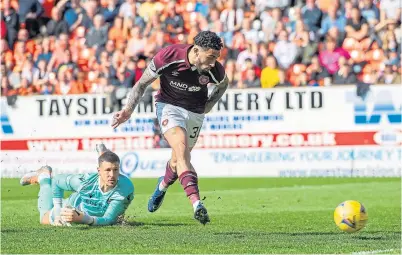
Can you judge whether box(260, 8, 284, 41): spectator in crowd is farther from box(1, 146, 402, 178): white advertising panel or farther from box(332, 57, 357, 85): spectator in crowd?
box(1, 146, 402, 178): white advertising panel

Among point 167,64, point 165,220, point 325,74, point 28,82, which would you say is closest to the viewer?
point 167,64

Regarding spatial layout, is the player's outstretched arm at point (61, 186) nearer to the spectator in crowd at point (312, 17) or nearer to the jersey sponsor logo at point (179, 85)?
the jersey sponsor logo at point (179, 85)

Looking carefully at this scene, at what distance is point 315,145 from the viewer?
75.2ft

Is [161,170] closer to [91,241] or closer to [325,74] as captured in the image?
[325,74]

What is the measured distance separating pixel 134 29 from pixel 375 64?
6.91 m

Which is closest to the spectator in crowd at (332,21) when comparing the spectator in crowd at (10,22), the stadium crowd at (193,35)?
the stadium crowd at (193,35)

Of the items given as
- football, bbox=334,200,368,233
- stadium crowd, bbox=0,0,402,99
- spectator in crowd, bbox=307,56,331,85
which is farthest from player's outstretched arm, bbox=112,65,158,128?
spectator in crowd, bbox=307,56,331,85

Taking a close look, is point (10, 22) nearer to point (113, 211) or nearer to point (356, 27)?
point (356, 27)

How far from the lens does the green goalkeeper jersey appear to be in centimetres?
1250

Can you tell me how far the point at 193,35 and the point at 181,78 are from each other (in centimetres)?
1410

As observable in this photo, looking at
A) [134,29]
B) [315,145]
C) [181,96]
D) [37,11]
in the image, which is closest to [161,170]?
[315,145]

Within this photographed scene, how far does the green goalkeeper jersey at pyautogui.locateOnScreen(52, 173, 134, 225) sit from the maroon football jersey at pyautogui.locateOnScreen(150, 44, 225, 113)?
1211mm

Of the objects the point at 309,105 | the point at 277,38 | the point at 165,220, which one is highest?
the point at 277,38

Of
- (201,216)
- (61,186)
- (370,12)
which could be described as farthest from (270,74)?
(201,216)
